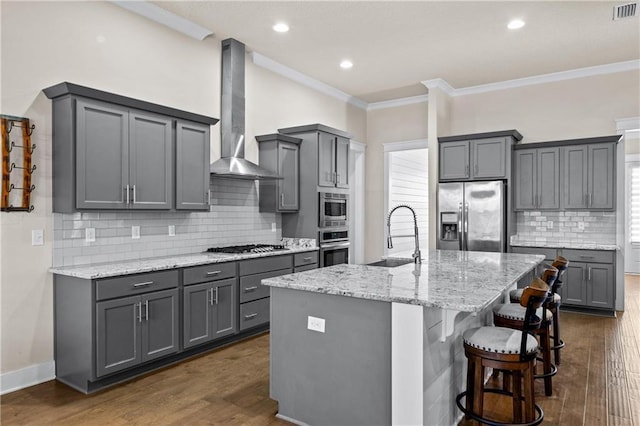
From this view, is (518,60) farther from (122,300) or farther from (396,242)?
(122,300)

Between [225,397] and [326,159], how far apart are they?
3.28 metres

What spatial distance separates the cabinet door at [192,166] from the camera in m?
4.00

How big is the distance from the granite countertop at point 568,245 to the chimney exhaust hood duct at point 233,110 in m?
3.52

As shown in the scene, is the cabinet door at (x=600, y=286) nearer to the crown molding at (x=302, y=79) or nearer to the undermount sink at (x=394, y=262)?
the undermount sink at (x=394, y=262)

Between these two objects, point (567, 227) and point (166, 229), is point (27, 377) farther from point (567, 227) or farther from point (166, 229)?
point (567, 227)

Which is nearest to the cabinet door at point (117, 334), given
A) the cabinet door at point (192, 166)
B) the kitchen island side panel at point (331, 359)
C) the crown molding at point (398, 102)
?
the cabinet door at point (192, 166)

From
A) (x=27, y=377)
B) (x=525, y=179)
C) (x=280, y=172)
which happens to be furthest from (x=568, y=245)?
(x=27, y=377)

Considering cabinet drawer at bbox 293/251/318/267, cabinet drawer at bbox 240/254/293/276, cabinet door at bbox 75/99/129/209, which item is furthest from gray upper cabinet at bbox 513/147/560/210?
cabinet door at bbox 75/99/129/209

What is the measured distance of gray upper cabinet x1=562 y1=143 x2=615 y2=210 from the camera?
17.6ft

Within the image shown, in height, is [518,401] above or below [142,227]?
below

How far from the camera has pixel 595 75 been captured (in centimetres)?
573

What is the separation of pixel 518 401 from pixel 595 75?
5.10m

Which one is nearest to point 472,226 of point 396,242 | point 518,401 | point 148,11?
point 396,242

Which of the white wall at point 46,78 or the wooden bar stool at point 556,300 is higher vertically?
the white wall at point 46,78
